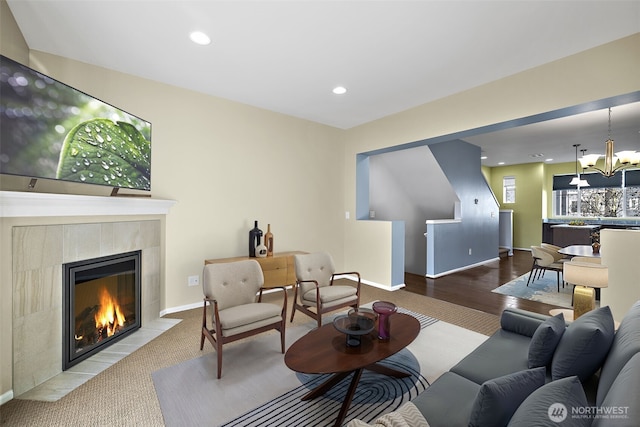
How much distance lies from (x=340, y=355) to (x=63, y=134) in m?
2.74

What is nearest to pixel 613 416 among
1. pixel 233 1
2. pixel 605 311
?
pixel 605 311

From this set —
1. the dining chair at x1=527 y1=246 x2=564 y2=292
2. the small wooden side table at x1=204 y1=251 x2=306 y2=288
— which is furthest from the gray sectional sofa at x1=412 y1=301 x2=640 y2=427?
the dining chair at x1=527 y1=246 x2=564 y2=292

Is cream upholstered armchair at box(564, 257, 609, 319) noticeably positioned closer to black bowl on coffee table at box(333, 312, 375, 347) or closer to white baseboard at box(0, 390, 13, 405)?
black bowl on coffee table at box(333, 312, 375, 347)

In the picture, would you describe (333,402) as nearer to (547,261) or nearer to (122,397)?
(122,397)

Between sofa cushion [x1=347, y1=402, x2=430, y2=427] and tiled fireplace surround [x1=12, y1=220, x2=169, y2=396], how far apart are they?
8.19ft

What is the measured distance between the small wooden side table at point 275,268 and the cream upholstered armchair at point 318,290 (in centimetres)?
66

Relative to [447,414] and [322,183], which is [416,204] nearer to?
[322,183]

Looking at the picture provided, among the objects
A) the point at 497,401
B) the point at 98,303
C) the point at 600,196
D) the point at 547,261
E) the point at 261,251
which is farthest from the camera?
the point at 600,196

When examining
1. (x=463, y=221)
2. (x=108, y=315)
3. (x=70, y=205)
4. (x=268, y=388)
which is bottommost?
(x=268, y=388)

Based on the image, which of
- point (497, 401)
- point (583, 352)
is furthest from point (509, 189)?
point (497, 401)

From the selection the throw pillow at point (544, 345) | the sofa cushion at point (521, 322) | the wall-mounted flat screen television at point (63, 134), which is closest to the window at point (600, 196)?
the sofa cushion at point (521, 322)

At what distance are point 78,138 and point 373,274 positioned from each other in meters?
4.34

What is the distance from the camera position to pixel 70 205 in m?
2.37

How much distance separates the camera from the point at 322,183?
17.0 ft
